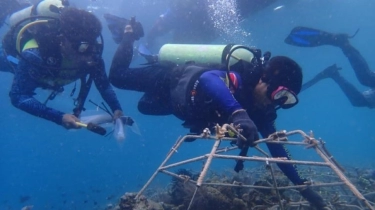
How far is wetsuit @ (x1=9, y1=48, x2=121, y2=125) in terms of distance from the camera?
5.62 m

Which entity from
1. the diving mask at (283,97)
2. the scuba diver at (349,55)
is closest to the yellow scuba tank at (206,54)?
the diving mask at (283,97)

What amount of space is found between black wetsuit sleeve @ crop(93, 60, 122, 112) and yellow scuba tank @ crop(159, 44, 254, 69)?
5.23ft

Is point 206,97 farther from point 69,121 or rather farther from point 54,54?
point 54,54

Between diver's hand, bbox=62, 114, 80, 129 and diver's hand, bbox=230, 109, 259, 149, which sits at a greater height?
diver's hand, bbox=62, 114, 80, 129

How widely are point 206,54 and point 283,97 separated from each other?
1876 millimetres

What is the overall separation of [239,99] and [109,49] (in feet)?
→ 86.5

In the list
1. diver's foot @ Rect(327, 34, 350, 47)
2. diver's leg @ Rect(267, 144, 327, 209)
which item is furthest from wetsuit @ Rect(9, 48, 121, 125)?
diver's foot @ Rect(327, 34, 350, 47)

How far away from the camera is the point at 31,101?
5668mm

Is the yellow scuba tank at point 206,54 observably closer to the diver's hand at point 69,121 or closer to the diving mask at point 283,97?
the diving mask at point 283,97

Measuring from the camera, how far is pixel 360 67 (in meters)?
12.4

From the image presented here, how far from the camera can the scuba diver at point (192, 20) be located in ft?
61.9

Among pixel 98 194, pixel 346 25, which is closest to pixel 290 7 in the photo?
pixel 346 25

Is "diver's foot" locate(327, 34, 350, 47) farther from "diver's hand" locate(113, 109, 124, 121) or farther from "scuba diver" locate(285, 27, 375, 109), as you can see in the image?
"diver's hand" locate(113, 109, 124, 121)

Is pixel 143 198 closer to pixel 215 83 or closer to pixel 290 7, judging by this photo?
pixel 215 83
